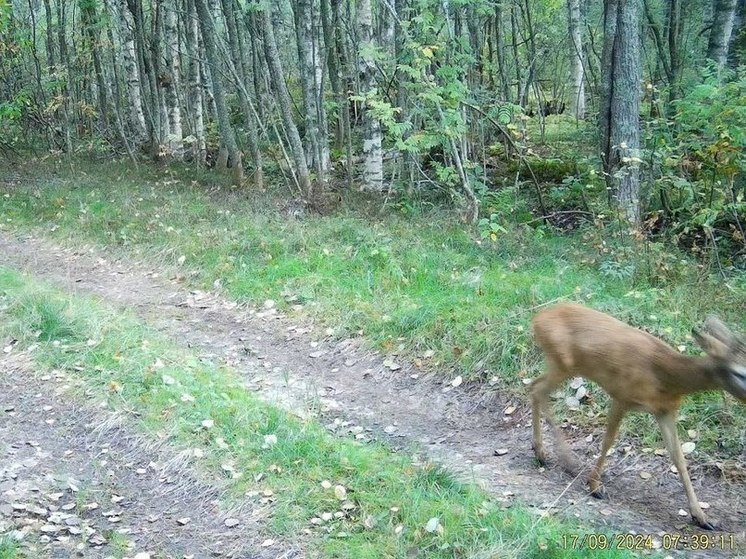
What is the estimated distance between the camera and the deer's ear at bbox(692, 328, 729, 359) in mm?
4207

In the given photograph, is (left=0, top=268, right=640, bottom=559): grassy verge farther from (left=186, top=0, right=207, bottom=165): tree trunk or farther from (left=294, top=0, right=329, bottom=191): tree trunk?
(left=186, top=0, right=207, bottom=165): tree trunk

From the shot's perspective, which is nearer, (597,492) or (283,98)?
(597,492)

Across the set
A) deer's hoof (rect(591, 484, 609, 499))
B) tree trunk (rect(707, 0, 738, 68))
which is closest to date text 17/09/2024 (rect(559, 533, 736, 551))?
deer's hoof (rect(591, 484, 609, 499))

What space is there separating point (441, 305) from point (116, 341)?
3312 millimetres

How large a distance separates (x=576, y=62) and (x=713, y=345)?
1786 centimetres

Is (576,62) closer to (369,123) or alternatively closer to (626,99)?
(369,123)

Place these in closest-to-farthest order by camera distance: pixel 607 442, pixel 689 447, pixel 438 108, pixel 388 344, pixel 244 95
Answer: pixel 607 442 → pixel 689 447 → pixel 388 344 → pixel 438 108 → pixel 244 95

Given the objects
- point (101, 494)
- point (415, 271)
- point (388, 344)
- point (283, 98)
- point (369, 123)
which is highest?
point (283, 98)

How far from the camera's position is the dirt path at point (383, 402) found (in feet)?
15.9

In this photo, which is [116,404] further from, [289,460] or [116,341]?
[289,460]

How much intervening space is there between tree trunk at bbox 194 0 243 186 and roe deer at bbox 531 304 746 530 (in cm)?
1022

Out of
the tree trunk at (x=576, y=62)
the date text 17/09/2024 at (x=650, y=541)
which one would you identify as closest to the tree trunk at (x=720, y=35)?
the tree trunk at (x=576, y=62)

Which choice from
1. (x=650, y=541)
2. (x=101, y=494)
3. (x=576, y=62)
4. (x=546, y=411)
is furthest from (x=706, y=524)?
(x=576, y=62)

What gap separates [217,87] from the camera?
1440 cm
